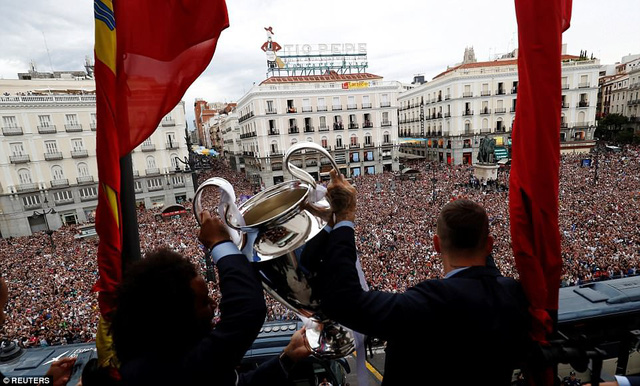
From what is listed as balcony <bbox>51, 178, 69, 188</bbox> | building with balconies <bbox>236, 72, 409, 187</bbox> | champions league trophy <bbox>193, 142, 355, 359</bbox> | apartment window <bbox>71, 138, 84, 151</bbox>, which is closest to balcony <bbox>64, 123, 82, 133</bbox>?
apartment window <bbox>71, 138, 84, 151</bbox>

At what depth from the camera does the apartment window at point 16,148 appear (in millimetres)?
23942

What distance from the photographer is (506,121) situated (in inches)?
1473

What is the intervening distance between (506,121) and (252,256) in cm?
4277

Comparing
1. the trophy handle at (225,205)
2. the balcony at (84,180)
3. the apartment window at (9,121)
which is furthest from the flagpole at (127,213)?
the apartment window at (9,121)

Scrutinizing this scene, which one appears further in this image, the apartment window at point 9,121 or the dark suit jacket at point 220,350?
the apartment window at point 9,121

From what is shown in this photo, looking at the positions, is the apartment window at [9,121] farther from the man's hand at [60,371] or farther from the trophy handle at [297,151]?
the trophy handle at [297,151]

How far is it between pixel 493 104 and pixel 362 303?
42071 mm

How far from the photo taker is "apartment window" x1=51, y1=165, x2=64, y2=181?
83.4 feet

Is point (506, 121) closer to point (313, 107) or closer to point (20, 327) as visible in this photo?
point (313, 107)

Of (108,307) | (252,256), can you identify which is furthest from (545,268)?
(108,307)

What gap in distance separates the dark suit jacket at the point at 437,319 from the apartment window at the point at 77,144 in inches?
1243

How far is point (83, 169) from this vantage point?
2647cm

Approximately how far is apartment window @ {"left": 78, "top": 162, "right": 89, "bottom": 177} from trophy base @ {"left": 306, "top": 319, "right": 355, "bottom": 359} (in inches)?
1227

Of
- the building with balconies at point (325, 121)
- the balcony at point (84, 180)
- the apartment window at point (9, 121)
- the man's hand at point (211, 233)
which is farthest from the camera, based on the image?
the building with balconies at point (325, 121)
